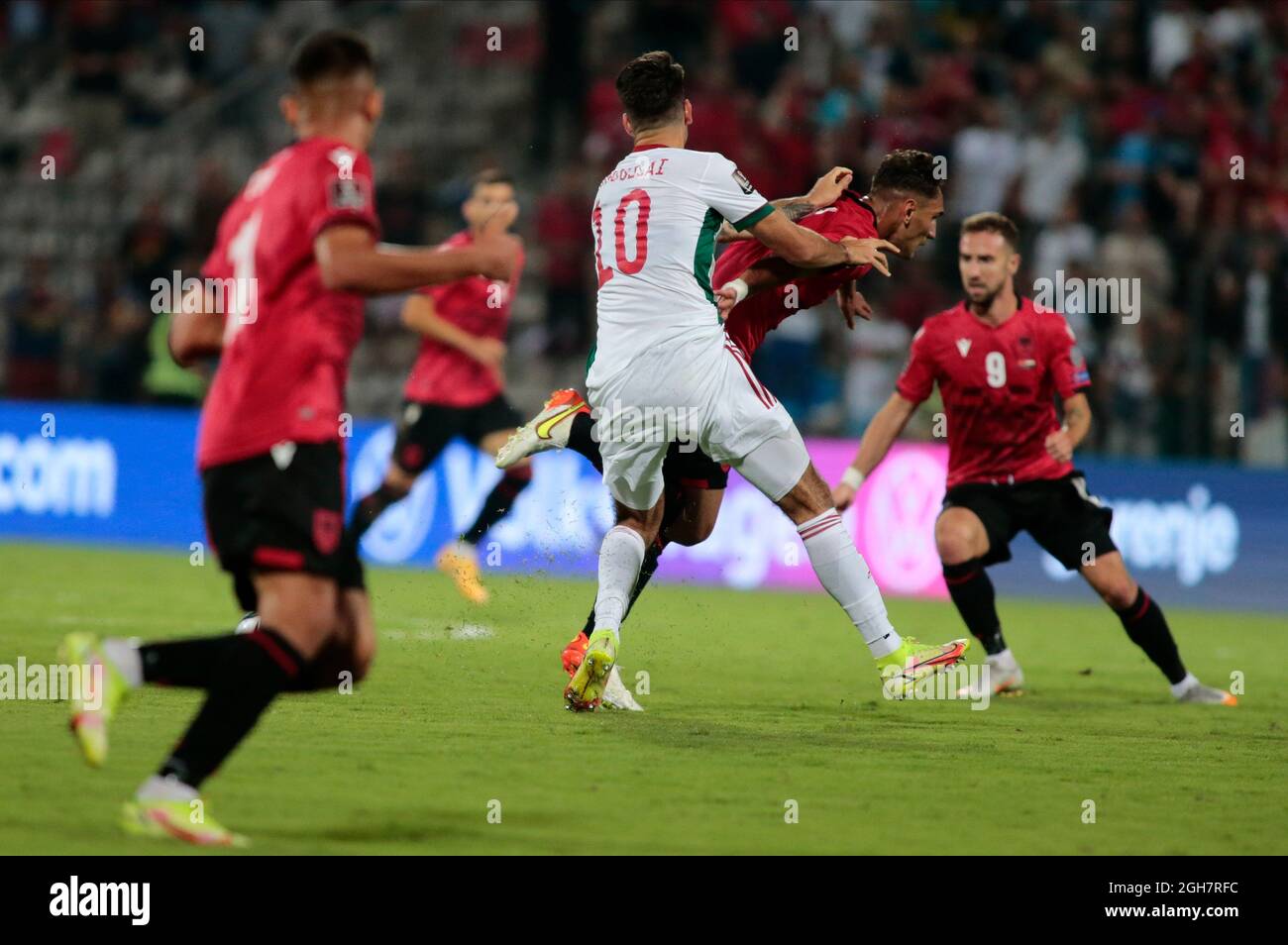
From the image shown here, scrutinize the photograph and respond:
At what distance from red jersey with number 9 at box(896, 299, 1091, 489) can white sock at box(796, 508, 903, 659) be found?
1.97 meters

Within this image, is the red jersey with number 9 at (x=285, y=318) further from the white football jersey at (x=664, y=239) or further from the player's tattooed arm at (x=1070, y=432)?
the player's tattooed arm at (x=1070, y=432)

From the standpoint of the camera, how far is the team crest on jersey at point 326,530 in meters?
5.17

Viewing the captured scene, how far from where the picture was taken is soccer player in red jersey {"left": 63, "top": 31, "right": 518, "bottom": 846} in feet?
16.7

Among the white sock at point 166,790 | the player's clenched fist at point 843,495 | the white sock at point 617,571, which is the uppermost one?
the player's clenched fist at point 843,495

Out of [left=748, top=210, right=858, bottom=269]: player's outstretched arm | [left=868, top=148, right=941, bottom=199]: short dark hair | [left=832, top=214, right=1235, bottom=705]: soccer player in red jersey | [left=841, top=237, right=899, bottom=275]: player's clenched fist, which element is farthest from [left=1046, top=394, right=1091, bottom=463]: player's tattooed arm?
[left=748, top=210, right=858, bottom=269]: player's outstretched arm

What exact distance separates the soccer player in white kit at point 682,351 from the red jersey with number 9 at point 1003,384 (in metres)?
1.86

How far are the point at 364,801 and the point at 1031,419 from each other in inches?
189

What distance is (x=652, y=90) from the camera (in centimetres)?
733

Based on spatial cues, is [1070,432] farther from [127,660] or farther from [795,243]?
[127,660]

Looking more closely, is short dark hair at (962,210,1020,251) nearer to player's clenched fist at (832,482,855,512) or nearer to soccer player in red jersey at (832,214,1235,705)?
soccer player in red jersey at (832,214,1235,705)

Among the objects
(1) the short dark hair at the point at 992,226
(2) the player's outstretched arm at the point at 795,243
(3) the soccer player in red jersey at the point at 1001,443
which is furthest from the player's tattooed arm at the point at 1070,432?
(2) the player's outstretched arm at the point at 795,243

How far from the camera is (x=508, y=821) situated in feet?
18.0

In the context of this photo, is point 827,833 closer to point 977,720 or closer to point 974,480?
point 977,720

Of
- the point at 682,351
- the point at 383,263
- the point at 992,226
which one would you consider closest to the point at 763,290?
the point at 682,351
